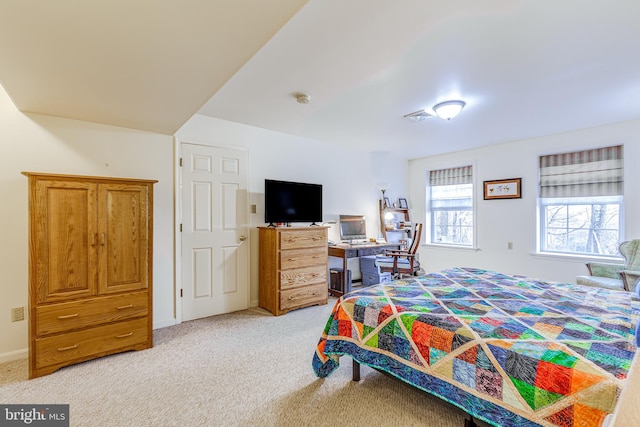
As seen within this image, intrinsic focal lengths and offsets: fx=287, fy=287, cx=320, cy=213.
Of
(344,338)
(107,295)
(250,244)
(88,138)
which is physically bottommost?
(344,338)

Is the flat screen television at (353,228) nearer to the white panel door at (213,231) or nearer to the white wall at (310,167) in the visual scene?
the white wall at (310,167)

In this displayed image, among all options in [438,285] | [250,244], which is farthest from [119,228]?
[438,285]

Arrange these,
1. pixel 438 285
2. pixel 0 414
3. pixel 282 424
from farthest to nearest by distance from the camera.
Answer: pixel 438 285 → pixel 0 414 → pixel 282 424

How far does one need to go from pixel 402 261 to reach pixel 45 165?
4.20m

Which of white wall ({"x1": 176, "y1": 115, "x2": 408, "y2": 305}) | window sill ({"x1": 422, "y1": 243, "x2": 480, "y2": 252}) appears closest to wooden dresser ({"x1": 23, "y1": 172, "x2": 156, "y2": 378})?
white wall ({"x1": 176, "y1": 115, "x2": 408, "y2": 305})

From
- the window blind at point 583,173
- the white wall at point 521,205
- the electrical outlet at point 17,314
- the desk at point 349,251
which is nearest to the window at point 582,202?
the window blind at point 583,173

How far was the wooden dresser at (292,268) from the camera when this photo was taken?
3.40 metres

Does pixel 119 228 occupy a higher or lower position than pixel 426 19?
lower

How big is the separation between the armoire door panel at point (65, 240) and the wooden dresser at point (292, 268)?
5.58 feet

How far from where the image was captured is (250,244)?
3711 millimetres

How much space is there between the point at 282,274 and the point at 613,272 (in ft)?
12.5

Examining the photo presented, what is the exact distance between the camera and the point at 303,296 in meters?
3.60

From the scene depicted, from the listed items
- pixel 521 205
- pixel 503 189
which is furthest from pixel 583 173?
pixel 503 189

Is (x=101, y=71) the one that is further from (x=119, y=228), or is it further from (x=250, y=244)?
(x=250, y=244)
